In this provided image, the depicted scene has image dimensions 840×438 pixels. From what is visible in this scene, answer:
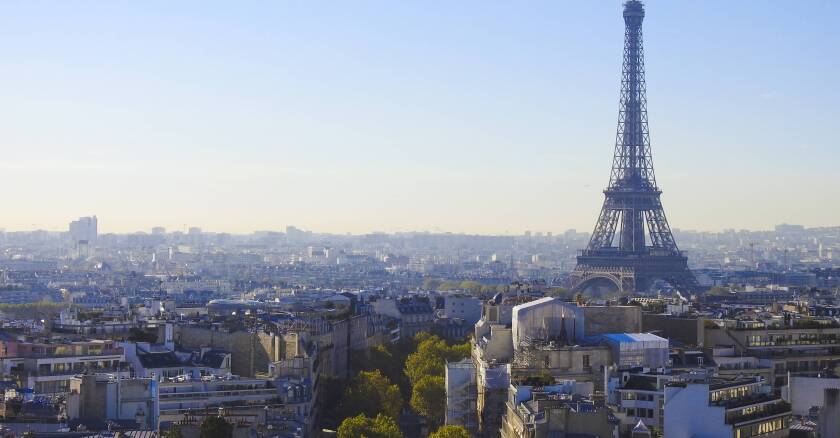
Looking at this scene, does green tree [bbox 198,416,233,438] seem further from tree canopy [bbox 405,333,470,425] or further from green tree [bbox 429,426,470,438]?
tree canopy [bbox 405,333,470,425]

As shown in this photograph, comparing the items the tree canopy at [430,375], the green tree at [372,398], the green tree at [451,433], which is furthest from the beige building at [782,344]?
the green tree at [451,433]

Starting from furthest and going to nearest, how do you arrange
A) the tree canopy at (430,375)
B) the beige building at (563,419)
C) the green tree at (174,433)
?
the tree canopy at (430,375) < the beige building at (563,419) < the green tree at (174,433)

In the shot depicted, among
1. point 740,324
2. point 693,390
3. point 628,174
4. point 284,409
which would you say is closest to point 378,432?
point 284,409

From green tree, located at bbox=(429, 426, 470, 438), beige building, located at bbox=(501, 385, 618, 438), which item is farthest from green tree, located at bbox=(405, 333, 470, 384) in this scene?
beige building, located at bbox=(501, 385, 618, 438)

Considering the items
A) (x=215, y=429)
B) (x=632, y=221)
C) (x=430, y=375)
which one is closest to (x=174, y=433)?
(x=215, y=429)

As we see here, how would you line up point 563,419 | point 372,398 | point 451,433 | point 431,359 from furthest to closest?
1. point 431,359
2. point 372,398
3. point 451,433
4. point 563,419

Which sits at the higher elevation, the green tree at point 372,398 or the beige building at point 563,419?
the beige building at point 563,419

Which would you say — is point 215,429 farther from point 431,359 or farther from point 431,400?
point 431,359

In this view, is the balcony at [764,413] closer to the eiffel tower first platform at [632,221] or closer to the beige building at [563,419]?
the beige building at [563,419]
